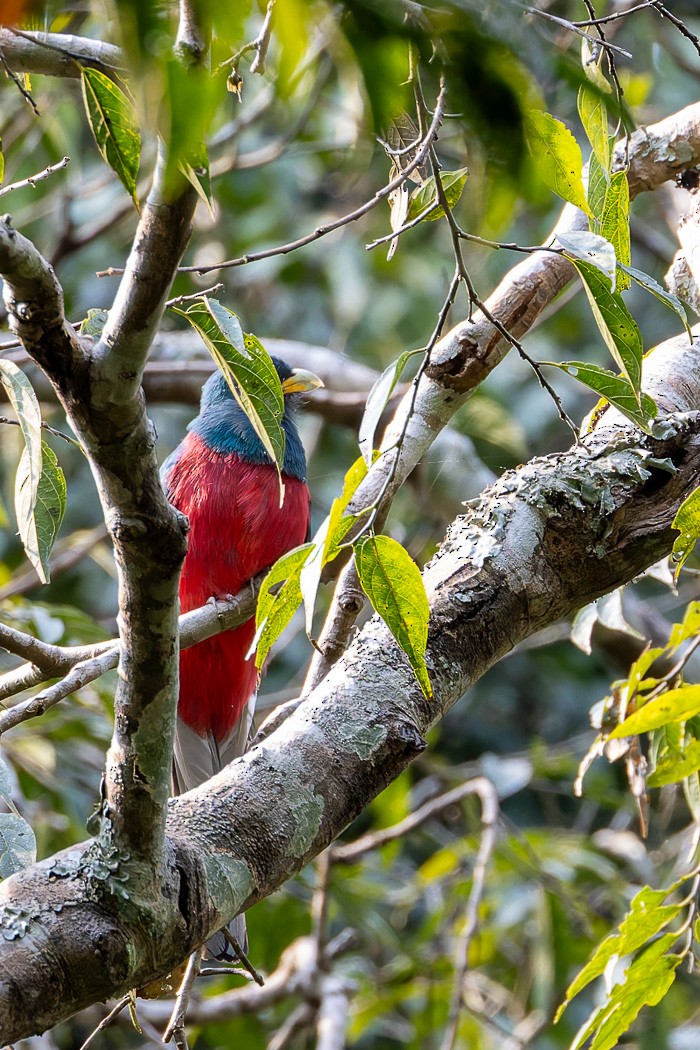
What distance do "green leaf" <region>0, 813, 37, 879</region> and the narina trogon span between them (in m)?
1.61

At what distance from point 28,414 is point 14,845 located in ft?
2.26

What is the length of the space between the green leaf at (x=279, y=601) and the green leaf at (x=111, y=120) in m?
0.54

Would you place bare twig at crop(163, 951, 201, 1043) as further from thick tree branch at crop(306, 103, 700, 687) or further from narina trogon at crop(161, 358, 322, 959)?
narina trogon at crop(161, 358, 322, 959)

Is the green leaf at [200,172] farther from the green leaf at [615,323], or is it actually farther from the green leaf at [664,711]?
the green leaf at [664,711]

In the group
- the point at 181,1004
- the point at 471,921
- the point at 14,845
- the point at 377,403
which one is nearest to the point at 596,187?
the point at 377,403

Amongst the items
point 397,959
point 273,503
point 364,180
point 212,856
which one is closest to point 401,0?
point 212,856

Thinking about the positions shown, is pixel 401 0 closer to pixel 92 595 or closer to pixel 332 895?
pixel 332 895

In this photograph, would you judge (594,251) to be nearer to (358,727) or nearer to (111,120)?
(111,120)

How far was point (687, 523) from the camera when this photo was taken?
6.03 ft

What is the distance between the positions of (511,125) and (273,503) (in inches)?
118

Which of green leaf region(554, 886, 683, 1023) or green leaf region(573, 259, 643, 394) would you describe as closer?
green leaf region(573, 259, 643, 394)

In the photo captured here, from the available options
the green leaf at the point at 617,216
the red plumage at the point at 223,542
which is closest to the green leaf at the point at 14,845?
the green leaf at the point at 617,216

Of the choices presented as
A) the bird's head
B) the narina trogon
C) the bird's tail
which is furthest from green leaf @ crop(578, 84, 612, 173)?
the bird's tail

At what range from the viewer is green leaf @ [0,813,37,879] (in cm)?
177
